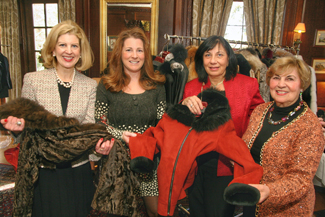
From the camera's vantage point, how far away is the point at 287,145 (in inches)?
47.4

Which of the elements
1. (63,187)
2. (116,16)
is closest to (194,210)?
(63,187)

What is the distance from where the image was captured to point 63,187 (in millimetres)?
1425

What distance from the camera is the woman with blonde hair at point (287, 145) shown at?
107 cm

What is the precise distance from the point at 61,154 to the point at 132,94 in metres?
0.65

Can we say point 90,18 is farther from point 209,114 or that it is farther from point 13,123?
point 209,114

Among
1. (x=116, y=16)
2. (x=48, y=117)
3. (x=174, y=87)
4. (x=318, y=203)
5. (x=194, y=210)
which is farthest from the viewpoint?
(x=116, y=16)

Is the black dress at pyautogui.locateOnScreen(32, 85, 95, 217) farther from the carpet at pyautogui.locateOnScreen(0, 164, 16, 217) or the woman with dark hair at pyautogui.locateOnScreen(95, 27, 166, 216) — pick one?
the carpet at pyautogui.locateOnScreen(0, 164, 16, 217)

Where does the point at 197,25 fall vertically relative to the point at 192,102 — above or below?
above

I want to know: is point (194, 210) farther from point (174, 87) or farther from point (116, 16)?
point (116, 16)

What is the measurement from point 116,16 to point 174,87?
281cm

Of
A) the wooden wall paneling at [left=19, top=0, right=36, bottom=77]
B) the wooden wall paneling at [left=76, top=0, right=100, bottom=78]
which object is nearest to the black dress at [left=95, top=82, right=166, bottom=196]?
the wooden wall paneling at [left=76, top=0, right=100, bottom=78]

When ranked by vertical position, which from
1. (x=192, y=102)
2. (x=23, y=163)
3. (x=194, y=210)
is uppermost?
(x=192, y=102)

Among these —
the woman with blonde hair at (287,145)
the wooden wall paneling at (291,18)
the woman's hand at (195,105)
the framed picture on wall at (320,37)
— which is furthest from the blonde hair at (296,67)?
the framed picture on wall at (320,37)

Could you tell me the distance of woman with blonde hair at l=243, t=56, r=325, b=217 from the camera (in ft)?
3.51
